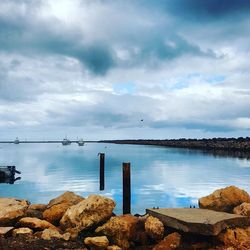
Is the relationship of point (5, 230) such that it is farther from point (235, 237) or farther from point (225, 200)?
point (225, 200)

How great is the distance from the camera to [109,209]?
11062 millimetres

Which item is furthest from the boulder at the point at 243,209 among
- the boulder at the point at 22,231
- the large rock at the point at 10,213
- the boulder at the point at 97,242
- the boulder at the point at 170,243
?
the large rock at the point at 10,213

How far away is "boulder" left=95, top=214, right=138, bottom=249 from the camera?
10.4 meters

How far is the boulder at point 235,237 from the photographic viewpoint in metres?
9.45

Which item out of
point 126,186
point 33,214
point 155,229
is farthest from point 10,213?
point 126,186

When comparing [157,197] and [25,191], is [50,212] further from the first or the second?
[25,191]

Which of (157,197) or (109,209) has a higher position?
(109,209)

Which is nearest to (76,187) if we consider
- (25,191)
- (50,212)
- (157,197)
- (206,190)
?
(25,191)

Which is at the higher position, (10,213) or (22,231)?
(10,213)

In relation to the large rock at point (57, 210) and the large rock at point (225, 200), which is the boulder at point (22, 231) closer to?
the large rock at point (57, 210)

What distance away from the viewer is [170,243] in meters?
9.73

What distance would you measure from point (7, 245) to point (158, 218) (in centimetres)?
429

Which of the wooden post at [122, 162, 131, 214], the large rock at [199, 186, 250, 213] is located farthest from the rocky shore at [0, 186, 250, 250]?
the wooden post at [122, 162, 131, 214]

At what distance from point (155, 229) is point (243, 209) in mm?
2725
